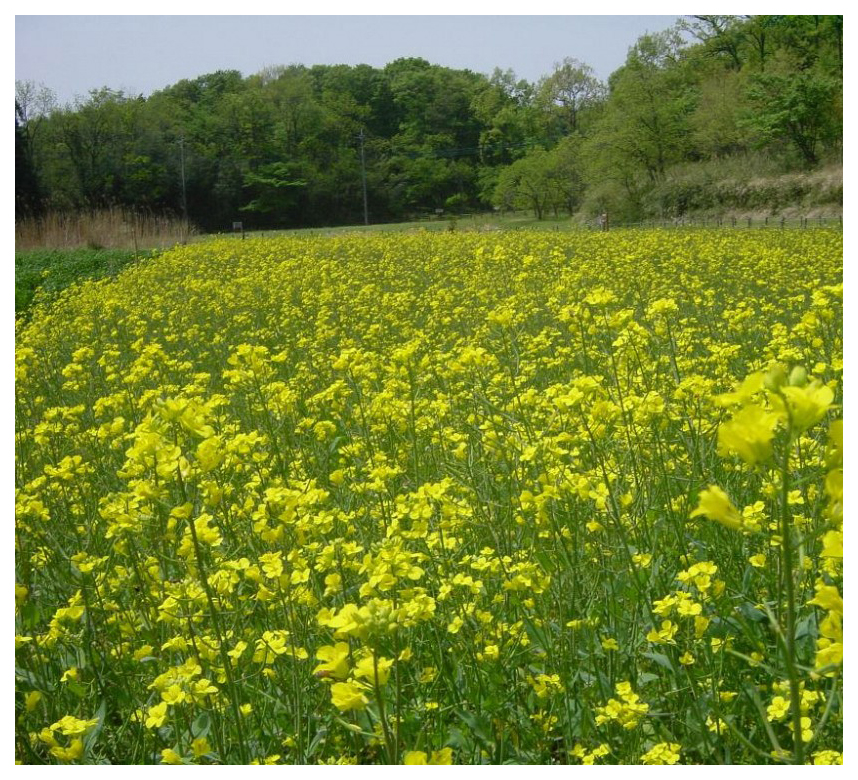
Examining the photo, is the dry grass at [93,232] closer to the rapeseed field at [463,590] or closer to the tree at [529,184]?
the rapeseed field at [463,590]

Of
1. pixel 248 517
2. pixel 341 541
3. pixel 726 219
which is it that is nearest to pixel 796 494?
pixel 341 541

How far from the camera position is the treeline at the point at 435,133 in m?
15.2

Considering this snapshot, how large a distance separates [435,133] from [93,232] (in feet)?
25.5

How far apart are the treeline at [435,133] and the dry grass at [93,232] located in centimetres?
48

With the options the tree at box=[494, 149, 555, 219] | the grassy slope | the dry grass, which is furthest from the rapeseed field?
the tree at box=[494, 149, 555, 219]

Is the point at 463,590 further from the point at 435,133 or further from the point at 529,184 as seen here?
the point at 529,184

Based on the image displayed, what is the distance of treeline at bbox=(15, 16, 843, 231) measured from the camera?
15227 millimetres

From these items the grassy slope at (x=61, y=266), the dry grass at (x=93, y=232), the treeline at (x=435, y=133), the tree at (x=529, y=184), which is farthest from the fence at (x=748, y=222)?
the grassy slope at (x=61, y=266)

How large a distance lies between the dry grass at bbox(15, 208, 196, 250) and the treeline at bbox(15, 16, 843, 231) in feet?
1.59

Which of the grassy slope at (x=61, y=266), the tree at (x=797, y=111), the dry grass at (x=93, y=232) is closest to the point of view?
the grassy slope at (x=61, y=266)

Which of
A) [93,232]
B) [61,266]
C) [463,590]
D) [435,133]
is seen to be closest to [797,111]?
[435,133]

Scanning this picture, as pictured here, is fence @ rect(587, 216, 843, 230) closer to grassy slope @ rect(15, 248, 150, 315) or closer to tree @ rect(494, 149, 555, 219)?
tree @ rect(494, 149, 555, 219)

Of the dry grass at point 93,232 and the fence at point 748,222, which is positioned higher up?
the fence at point 748,222
